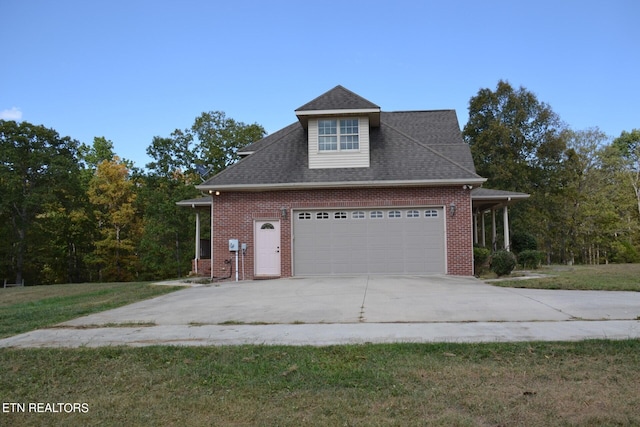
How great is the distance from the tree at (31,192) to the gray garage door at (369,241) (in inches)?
1031

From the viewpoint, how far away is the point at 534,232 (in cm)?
3316

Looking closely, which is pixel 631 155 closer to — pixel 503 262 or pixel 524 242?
pixel 524 242

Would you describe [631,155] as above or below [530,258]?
above

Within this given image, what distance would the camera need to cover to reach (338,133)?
17.5 m

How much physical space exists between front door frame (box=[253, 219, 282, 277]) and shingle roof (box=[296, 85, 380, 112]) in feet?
13.6

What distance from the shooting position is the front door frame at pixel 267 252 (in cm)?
1689

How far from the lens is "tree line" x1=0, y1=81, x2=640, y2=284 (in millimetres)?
31719

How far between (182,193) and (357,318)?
2853 centimetres

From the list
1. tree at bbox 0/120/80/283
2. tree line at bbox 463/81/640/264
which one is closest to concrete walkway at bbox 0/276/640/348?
tree line at bbox 463/81/640/264

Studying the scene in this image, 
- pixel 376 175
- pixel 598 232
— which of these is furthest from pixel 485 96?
pixel 376 175

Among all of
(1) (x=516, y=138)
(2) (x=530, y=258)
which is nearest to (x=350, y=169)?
(2) (x=530, y=258)

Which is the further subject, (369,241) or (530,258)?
(530,258)

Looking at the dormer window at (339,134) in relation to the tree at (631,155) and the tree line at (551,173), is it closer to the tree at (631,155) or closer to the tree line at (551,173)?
the tree line at (551,173)

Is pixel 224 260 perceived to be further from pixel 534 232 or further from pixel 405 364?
pixel 534 232
